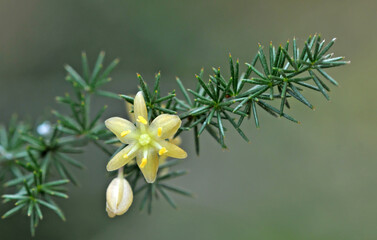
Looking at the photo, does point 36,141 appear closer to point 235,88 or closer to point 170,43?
point 235,88

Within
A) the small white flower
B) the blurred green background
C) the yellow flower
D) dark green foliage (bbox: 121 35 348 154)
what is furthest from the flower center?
the blurred green background

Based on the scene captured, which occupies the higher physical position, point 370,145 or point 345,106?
point 345,106

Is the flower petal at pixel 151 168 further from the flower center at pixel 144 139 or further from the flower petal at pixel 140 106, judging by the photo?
the flower petal at pixel 140 106

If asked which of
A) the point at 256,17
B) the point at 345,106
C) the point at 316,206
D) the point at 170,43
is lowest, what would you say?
the point at 316,206

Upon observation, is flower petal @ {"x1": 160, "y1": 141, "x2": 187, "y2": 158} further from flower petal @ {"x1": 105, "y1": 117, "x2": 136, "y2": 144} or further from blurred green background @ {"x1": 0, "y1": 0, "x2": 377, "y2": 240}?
blurred green background @ {"x1": 0, "y1": 0, "x2": 377, "y2": 240}

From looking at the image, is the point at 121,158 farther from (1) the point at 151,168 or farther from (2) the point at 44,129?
(2) the point at 44,129

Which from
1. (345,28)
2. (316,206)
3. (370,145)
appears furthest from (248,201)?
(345,28)
